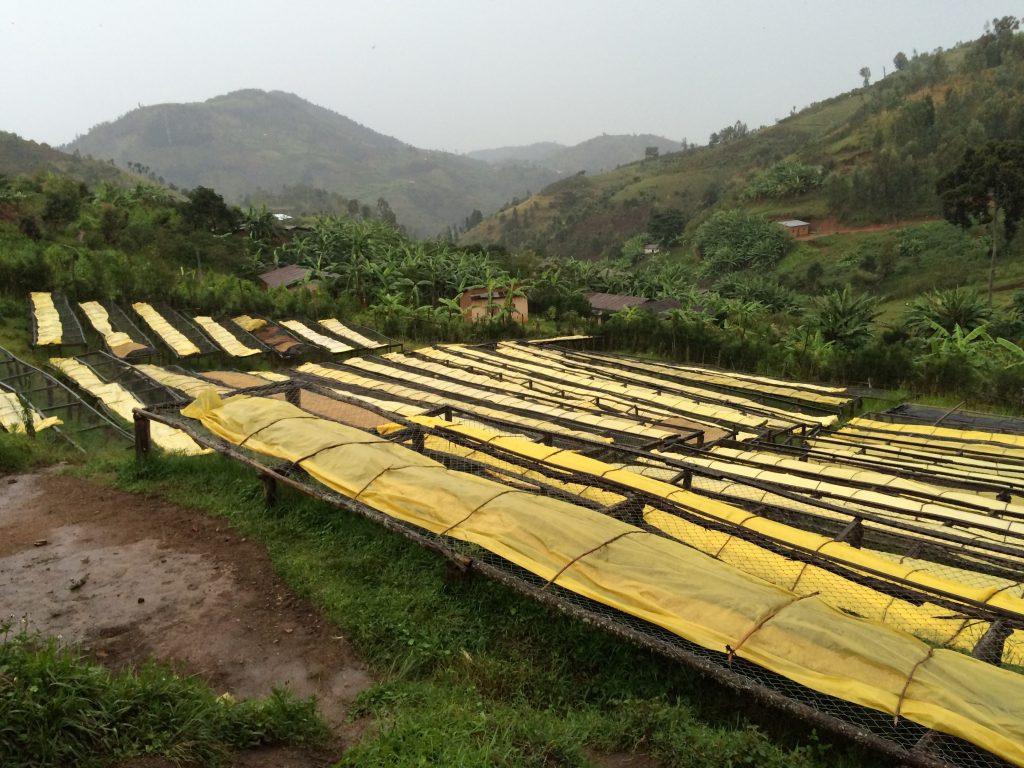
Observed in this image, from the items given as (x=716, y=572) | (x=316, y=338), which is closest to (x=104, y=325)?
(x=316, y=338)

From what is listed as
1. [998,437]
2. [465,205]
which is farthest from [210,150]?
[998,437]

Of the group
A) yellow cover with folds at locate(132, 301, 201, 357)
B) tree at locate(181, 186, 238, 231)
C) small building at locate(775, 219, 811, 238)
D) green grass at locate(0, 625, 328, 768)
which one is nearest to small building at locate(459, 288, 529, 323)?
yellow cover with folds at locate(132, 301, 201, 357)

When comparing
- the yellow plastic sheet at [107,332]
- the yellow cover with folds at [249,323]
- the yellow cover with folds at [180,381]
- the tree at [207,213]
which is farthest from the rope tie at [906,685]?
the tree at [207,213]

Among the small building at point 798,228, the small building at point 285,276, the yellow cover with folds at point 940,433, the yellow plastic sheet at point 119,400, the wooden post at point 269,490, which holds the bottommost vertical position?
the yellow cover with folds at point 940,433

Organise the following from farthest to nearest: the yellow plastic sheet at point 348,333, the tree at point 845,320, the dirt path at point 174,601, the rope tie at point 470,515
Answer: the tree at point 845,320, the yellow plastic sheet at point 348,333, the rope tie at point 470,515, the dirt path at point 174,601

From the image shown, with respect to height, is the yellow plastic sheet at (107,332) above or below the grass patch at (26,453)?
above

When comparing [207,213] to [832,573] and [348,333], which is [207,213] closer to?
[348,333]

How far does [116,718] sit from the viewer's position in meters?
3.37

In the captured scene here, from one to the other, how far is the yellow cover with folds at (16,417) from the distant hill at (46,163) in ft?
222

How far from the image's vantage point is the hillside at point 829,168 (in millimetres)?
57625

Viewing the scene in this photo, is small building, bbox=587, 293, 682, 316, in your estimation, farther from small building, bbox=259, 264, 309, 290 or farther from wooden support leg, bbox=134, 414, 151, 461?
wooden support leg, bbox=134, 414, 151, 461

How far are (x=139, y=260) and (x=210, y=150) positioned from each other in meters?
189

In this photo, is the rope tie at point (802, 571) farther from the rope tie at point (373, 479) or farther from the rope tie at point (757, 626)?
the rope tie at point (373, 479)

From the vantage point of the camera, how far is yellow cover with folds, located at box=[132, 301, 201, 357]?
20828mm
